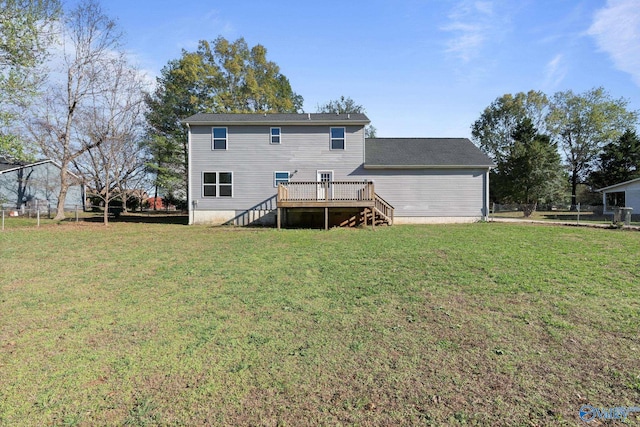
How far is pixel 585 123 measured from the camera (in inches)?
1439

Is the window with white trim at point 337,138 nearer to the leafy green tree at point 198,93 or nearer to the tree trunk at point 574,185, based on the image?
the leafy green tree at point 198,93

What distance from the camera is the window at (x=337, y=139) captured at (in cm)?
1711

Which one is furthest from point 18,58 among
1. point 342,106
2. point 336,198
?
point 342,106

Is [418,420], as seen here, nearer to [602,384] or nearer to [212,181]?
[602,384]

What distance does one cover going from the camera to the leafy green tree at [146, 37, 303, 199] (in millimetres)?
27875

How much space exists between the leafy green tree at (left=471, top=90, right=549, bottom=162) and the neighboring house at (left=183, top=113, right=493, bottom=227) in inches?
954

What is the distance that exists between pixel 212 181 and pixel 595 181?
40.3 metres

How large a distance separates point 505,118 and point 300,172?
1311 inches

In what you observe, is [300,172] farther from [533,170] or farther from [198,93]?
[533,170]

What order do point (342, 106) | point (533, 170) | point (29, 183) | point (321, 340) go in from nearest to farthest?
point (321, 340)
point (29, 183)
point (533, 170)
point (342, 106)

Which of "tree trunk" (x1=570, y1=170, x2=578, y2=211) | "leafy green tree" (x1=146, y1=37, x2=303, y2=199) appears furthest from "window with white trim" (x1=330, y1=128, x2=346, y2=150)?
"tree trunk" (x1=570, y1=170, x2=578, y2=211)

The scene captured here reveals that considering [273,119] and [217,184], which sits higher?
[273,119]

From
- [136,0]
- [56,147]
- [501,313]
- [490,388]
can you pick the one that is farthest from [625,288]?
[56,147]

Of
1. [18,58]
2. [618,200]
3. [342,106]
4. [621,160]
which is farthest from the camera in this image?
[342,106]
